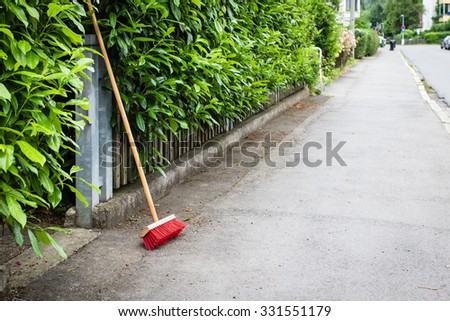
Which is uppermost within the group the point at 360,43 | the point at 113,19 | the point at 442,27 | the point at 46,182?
the point at 113,19

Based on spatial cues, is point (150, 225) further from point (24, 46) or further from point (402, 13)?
point (402, 13)

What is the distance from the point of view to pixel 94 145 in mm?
5137

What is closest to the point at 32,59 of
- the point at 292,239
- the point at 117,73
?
the point at 117,73

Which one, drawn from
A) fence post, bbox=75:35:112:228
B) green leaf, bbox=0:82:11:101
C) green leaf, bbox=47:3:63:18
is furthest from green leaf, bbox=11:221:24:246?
fence post, bbox=75:35:112:228

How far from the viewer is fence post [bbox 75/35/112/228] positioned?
5.09 metres

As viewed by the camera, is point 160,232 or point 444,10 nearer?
point 160,232

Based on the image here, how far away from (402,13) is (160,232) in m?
122

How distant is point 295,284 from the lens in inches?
165

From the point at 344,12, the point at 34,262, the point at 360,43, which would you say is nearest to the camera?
the point at 34,262

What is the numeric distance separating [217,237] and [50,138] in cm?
189

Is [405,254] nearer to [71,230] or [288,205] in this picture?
[288,205]

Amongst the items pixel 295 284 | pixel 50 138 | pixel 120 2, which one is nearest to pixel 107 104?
pixel 120 2

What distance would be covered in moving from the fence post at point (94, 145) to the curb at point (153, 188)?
0.30 feet

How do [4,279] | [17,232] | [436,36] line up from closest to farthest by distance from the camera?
[17,232], [4,279], [436,36]
